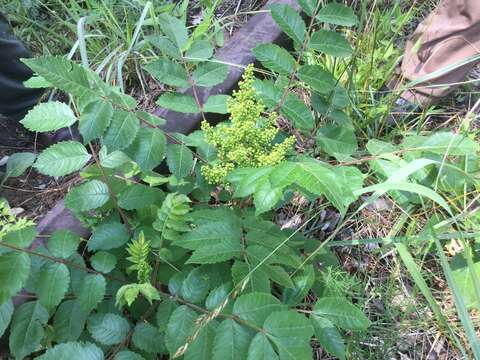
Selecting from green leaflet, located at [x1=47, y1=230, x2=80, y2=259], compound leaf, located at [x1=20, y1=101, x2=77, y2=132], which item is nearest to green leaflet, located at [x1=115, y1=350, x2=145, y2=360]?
green leaflet, located at [x1=47, y1=230, x2=80, y2=259]

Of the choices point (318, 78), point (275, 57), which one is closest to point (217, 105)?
point (275, 57)

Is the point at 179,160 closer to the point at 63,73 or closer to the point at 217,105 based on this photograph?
the point at 217,105

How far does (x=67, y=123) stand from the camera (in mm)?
1295

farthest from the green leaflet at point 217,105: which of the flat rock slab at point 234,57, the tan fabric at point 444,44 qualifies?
the tan fabric at point 444,44

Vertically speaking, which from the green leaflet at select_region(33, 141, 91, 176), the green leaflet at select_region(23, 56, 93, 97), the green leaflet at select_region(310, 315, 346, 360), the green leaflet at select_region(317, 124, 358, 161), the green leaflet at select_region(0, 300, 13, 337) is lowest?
the green leaflet at select_region(0, 300, 13, 337)

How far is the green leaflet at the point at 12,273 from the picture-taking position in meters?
1.09

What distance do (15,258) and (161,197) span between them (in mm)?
530

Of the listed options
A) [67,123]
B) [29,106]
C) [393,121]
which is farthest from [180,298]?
[29,106]

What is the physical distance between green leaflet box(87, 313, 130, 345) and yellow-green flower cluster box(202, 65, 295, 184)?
534 millimetres

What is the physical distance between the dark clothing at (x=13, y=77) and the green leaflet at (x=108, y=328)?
162 centimetres

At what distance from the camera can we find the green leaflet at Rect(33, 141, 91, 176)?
1.33 metres

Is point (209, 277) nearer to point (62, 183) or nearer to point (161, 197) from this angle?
point (161, 197)

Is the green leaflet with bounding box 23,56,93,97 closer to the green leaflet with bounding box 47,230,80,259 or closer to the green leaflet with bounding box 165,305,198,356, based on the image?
the green leaflet with bounding box 47,230,80,259

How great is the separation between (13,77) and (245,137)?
68.1 inches
